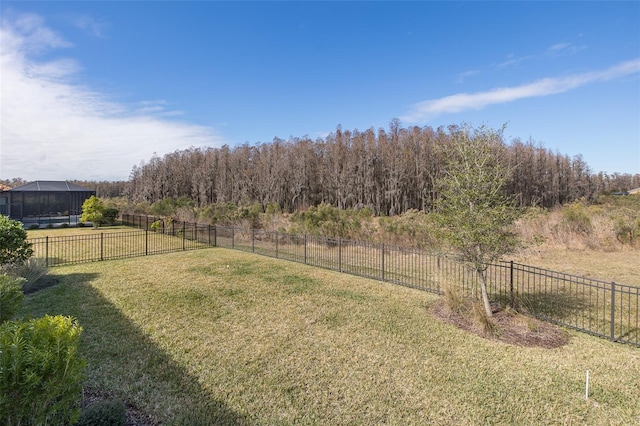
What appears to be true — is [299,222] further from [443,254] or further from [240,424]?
[240,424]

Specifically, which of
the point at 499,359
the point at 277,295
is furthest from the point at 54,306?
the point at 499,359

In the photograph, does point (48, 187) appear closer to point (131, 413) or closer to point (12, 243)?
point (12, 243)

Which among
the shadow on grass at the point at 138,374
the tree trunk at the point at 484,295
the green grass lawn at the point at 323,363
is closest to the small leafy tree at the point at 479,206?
the tree trunk at the point at 484,295

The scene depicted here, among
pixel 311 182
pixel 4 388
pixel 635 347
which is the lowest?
pixel 635 347

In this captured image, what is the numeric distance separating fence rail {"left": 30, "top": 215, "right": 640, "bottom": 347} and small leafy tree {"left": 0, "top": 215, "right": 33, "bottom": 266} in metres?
2.46

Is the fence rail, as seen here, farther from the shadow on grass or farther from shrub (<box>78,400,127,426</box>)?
shrub (<box>78,400,127,426</box>)

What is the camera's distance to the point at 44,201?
30312 millimetres

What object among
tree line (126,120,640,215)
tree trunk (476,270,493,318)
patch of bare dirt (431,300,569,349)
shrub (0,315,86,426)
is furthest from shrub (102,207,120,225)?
tree trunk (476,270,493,318)

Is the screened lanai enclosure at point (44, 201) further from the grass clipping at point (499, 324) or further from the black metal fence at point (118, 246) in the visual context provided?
the grass clipping at point (499, 324)

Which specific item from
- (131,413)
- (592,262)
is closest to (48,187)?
(131,413)

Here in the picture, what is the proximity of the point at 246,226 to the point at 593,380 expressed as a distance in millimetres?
16271

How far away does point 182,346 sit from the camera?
485cm

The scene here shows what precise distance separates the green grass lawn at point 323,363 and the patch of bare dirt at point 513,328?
0.23m

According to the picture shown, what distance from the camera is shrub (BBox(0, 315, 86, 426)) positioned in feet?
6.49
